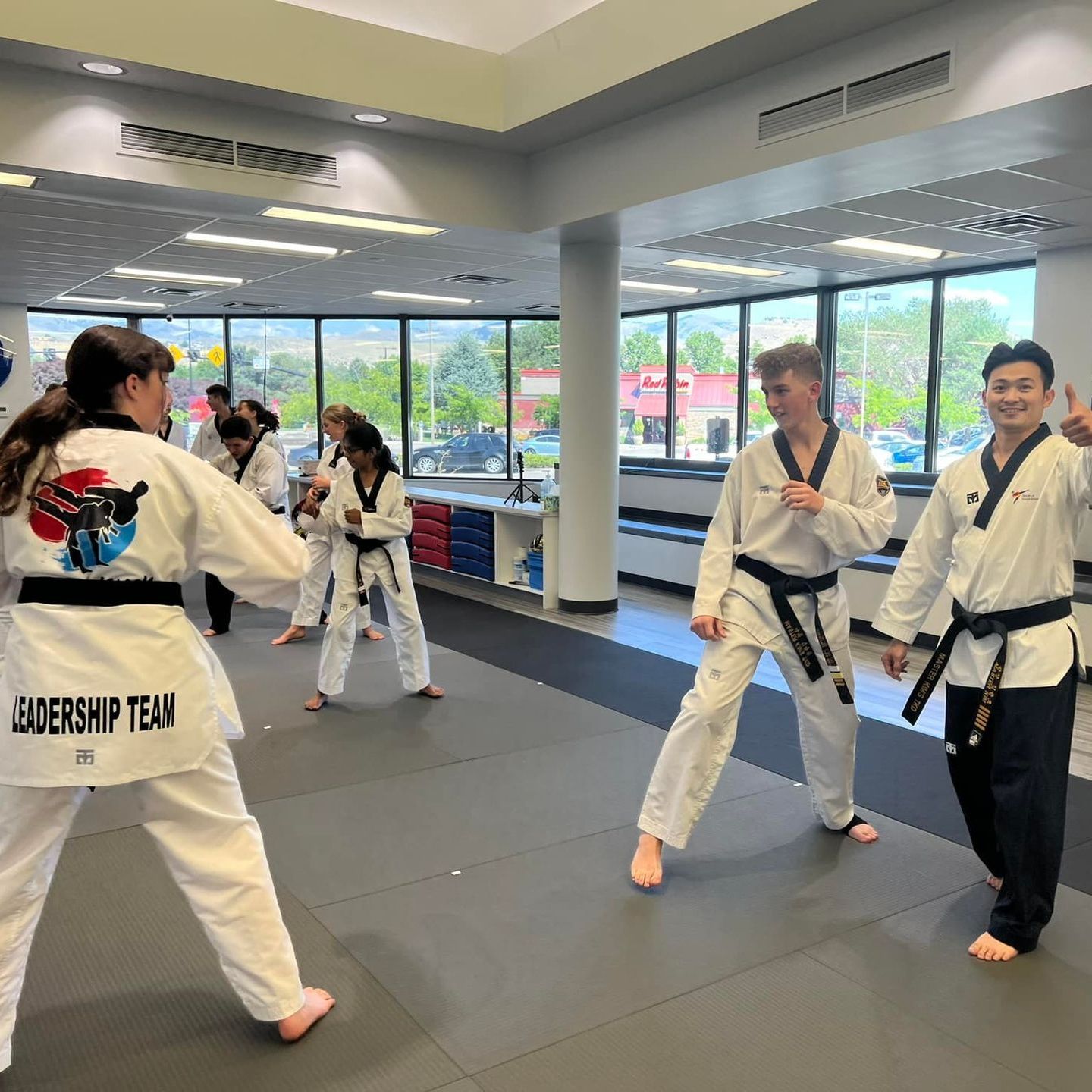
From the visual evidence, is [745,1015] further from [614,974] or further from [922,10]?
[922,10]

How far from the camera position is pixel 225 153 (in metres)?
4.98

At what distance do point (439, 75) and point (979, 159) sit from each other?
9.01 ft

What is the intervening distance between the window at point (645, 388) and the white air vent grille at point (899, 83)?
622 centimetres

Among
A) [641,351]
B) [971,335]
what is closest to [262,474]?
[971,335]

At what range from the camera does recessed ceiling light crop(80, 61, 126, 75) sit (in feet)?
14.3

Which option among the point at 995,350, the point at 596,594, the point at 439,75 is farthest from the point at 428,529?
the point at 995,350

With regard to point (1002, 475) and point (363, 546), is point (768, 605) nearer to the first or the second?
point (1002, 475)

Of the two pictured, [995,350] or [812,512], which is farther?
[812,512]

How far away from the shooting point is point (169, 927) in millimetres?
2461

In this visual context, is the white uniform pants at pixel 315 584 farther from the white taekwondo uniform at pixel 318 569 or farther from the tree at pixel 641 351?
the tree at pixel 641 351

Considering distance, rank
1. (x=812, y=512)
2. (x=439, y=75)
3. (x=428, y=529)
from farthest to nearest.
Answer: (x=428, y=529), (x=439, y=75), (x=812, y=512)

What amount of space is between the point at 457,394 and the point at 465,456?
0.73 meters

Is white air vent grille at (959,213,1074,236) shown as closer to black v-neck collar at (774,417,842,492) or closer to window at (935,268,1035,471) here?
window at (935,268,1035,471)

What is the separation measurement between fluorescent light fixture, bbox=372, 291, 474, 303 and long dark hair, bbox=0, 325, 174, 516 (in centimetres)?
768
